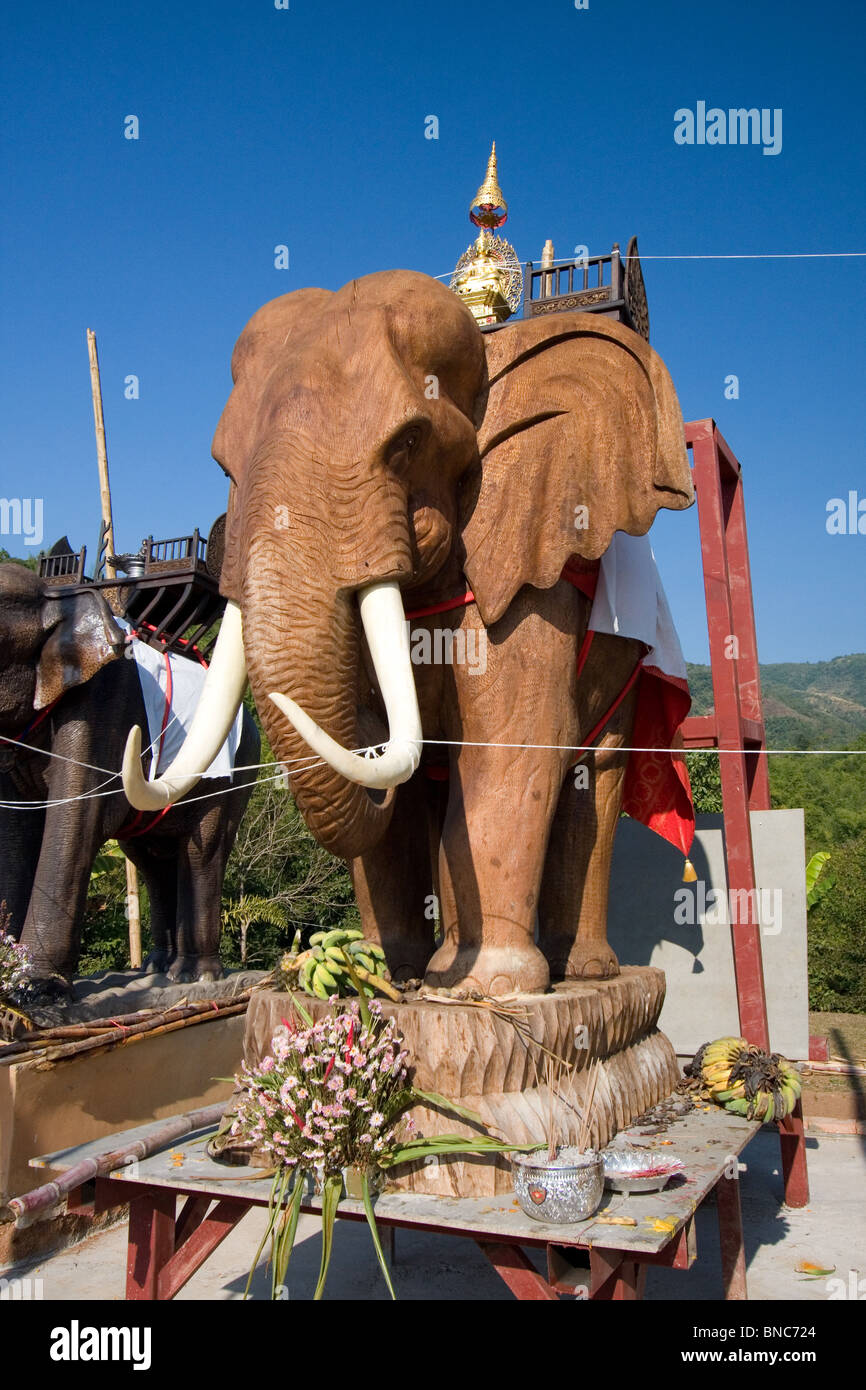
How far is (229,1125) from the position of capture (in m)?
4.33

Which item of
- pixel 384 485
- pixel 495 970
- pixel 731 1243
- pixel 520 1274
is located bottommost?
pixel 731 1243

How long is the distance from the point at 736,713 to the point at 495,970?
2.87m

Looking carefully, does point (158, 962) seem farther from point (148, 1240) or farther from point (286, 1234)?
point (286, 1234)

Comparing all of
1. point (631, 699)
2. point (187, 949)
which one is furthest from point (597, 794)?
point (187, 949)

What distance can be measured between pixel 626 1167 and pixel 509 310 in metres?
8.37

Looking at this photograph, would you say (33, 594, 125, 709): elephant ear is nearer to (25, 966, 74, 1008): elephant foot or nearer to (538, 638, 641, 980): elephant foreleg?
(25, 966, 74, 1008): elephant foot

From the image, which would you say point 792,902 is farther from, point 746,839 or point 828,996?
point 828,996

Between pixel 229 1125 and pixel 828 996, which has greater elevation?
pixel 229 1125

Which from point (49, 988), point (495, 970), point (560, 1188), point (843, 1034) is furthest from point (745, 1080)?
point (843, 1034)

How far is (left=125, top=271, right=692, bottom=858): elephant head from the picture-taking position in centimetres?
390

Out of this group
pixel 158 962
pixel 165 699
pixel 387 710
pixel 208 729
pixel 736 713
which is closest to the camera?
pixel 387 710

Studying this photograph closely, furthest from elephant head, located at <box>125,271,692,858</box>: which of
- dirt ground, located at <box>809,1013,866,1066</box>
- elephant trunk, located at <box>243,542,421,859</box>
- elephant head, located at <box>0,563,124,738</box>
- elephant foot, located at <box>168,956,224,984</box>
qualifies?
dirt ground, located at <box>809,1013,866,1066</box>

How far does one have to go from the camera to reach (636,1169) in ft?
12.9

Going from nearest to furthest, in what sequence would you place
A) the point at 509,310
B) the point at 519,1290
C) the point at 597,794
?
the point at 519,1290 < the point at 597,794 < the point at 509,310
